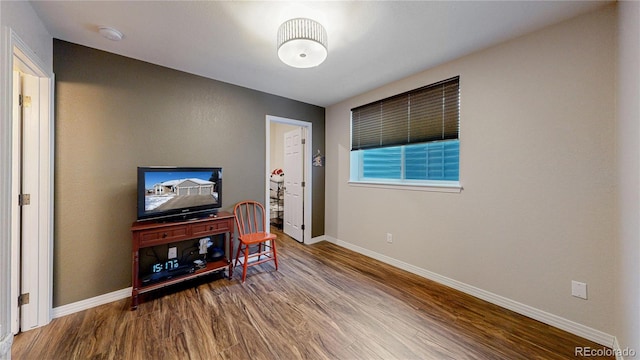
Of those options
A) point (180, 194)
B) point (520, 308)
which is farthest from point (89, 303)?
point (520, 308)

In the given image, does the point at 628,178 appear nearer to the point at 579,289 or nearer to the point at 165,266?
the point at 579,289

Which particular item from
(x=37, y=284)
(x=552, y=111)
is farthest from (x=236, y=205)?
(x=552, y=111)

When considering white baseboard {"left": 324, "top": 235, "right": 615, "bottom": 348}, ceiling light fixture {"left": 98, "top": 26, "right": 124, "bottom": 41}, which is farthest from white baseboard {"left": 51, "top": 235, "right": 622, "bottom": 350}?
ceiling light fixture {"left": 98, "top": 26, "right": 124, "bottom": 41}

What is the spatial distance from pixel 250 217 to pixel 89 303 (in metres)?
1.72

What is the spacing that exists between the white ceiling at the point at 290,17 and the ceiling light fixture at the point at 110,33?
0.13 ft

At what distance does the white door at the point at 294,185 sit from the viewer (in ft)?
13.3

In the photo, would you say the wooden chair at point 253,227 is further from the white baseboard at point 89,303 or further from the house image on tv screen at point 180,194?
the white baseboard at point 89,303

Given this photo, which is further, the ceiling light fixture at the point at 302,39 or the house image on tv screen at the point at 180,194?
the house image on tv screen at the point at 180,194

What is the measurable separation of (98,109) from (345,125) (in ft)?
9.88

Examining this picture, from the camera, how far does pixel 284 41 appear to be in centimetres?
166

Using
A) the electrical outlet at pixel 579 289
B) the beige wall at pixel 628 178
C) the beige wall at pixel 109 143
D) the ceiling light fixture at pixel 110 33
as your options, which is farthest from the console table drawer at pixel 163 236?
the electrical outlet at pixel 579 289

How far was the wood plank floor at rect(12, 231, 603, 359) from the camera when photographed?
1631 millimetres

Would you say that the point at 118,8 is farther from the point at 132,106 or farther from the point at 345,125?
the point at 345,125

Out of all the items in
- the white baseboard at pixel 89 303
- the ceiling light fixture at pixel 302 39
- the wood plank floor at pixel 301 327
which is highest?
Answer: the ceiling light fixture at pixel 302 39
